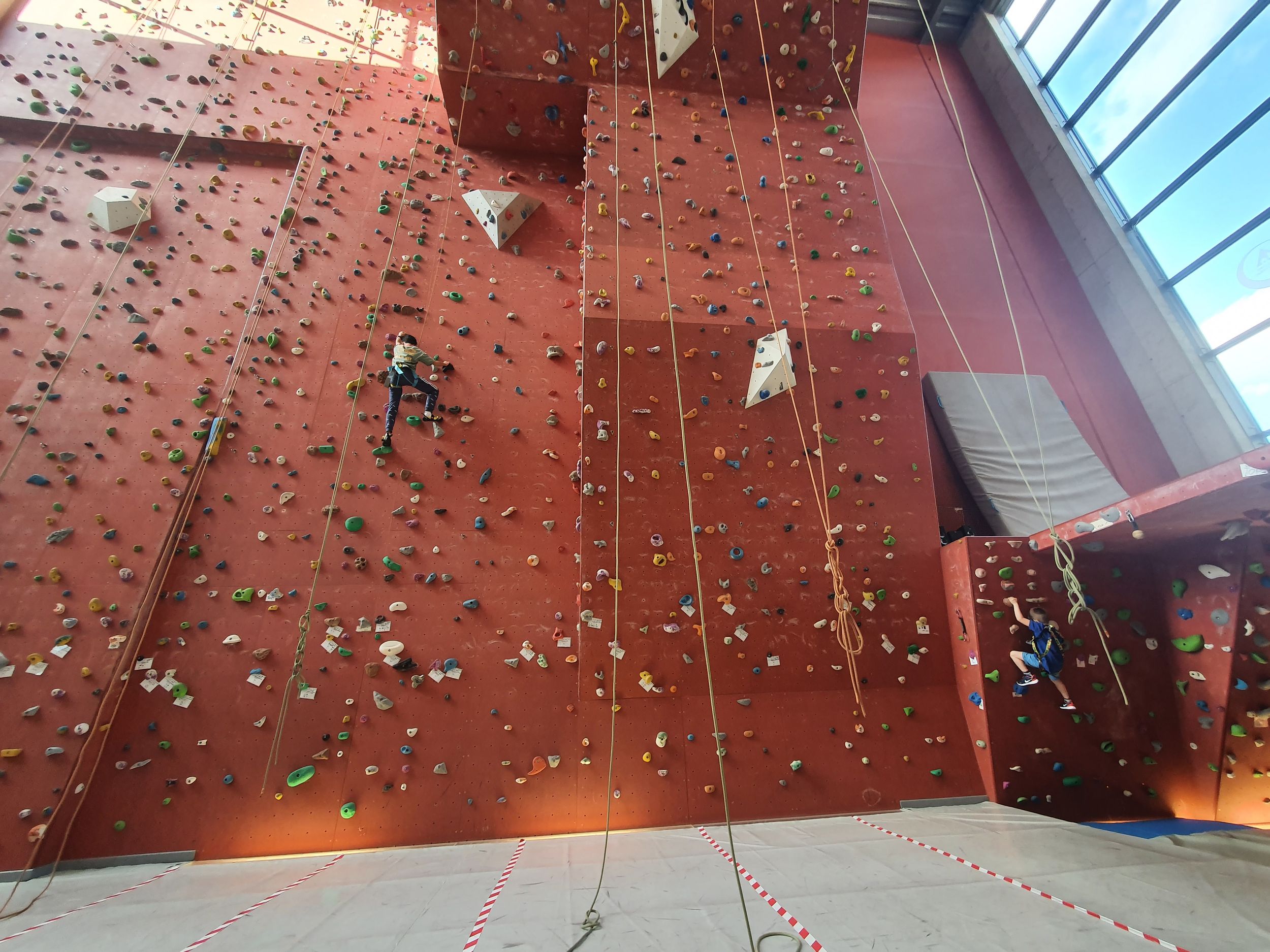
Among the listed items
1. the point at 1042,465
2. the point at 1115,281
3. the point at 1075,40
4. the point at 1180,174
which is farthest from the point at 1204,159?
the point at 1042,465

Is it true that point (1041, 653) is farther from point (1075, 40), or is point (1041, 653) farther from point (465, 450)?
point (1075, 40)

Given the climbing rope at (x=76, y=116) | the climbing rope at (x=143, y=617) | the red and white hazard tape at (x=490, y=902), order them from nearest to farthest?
1. the red and white hazard tape at (x=490, y=902)
2. the climbing rope at (x=143, y=617)
3. the climbing rope at (x=76, y=116)

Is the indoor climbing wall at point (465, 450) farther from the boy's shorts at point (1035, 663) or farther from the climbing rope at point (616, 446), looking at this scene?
the boy's shorts at point (1035, 663)

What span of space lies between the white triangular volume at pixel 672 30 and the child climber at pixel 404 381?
309cm

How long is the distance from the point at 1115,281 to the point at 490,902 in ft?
23.1

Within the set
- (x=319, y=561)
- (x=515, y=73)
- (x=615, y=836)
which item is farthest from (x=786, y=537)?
(x=515, y=73)

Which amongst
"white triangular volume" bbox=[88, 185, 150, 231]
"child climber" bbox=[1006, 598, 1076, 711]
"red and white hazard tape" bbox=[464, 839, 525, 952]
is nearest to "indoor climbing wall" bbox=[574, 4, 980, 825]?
"child climber" bbox=[1006, 598, 1076, 711]

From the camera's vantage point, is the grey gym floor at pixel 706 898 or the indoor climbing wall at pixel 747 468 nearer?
the grey gym floor at pixel 706 898

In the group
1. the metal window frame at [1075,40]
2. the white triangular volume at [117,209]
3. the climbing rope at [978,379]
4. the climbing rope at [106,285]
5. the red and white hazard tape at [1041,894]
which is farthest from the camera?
the metal window frame at [1075,40]

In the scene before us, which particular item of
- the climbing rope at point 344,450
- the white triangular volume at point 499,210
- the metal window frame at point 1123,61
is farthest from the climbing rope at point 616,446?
the metal window frame at point 1123,61

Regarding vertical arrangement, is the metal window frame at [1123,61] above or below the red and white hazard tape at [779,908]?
above

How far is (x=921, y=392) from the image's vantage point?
12.5ft

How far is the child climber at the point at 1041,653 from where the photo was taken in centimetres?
292

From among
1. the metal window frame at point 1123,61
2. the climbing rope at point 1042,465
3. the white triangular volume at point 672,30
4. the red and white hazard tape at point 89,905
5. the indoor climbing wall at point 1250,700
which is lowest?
the red and white hazard tape at point 89,905
